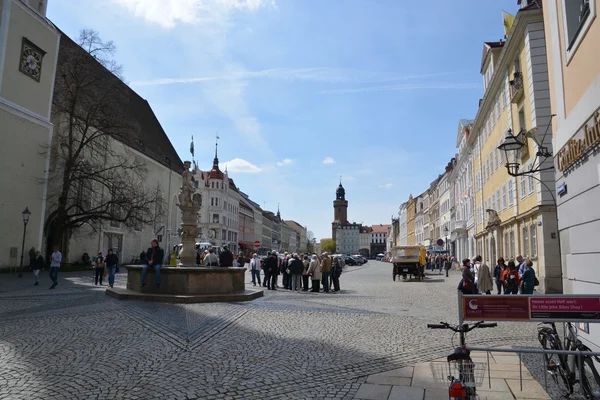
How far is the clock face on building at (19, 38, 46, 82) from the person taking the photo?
31344 mm

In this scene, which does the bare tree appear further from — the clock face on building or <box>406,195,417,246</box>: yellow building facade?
<box>406,195,417,246</box>: yellow building facade

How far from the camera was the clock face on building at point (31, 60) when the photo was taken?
31.3 m

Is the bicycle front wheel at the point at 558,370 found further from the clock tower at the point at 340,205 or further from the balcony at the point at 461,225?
the clock tower at the point at 340,205

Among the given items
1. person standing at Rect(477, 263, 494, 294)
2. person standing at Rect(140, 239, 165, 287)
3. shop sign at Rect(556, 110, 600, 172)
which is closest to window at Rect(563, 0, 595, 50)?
shop sign at Rect(556, 110, 600, 172)

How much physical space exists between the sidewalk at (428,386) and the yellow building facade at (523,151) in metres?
10.2

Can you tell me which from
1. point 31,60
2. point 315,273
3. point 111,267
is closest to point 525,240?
point 315,273

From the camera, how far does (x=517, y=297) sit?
4.95 metres

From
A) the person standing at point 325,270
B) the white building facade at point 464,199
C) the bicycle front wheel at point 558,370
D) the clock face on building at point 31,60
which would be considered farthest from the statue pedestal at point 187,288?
the white building facade at point 464,199

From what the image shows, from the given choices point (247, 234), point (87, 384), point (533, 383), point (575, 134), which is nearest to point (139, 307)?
point (87, 384)

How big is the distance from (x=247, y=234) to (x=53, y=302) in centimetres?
9745

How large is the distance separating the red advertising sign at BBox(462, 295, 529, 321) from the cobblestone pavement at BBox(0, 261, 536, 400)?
6.00 feet

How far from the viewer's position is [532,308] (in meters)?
4.93

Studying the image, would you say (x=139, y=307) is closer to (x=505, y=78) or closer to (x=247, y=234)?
(x=505, y=78)

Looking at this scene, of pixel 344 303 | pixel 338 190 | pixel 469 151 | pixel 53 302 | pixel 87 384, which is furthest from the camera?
Result: pixel 338 190
